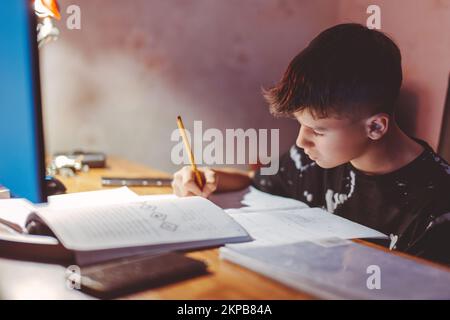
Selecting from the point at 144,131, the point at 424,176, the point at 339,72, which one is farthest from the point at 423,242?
the point at 144,131

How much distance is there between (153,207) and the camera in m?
0.68

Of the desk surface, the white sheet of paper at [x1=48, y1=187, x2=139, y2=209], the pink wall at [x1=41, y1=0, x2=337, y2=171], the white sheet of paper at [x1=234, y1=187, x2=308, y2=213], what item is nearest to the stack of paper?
the desk surface

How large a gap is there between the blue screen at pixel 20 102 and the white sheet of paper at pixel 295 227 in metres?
0.32

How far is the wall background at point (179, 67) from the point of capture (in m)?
1.58

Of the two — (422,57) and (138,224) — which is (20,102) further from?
(422,57)

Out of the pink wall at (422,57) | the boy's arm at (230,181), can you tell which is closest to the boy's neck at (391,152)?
the boy's arm at (230,181)

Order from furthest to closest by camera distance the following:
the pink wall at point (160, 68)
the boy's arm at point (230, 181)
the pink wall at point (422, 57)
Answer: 1. the pink wall at point (422, 57)
2. the pink wall at point (160, 68)
3. the boy's arm at point (230, 181)

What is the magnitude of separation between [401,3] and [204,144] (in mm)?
1003

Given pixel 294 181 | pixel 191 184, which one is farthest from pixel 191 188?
pixel 294 181

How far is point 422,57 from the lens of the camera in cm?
176

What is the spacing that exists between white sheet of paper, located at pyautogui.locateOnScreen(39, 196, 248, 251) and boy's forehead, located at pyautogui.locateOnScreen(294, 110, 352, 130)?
1.14 ft

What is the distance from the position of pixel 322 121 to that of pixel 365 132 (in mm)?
97

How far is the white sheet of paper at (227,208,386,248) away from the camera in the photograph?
634 millimetres

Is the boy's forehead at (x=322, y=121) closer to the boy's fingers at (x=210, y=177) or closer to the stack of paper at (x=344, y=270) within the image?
the boy's fingers at (x=210, y=177)
